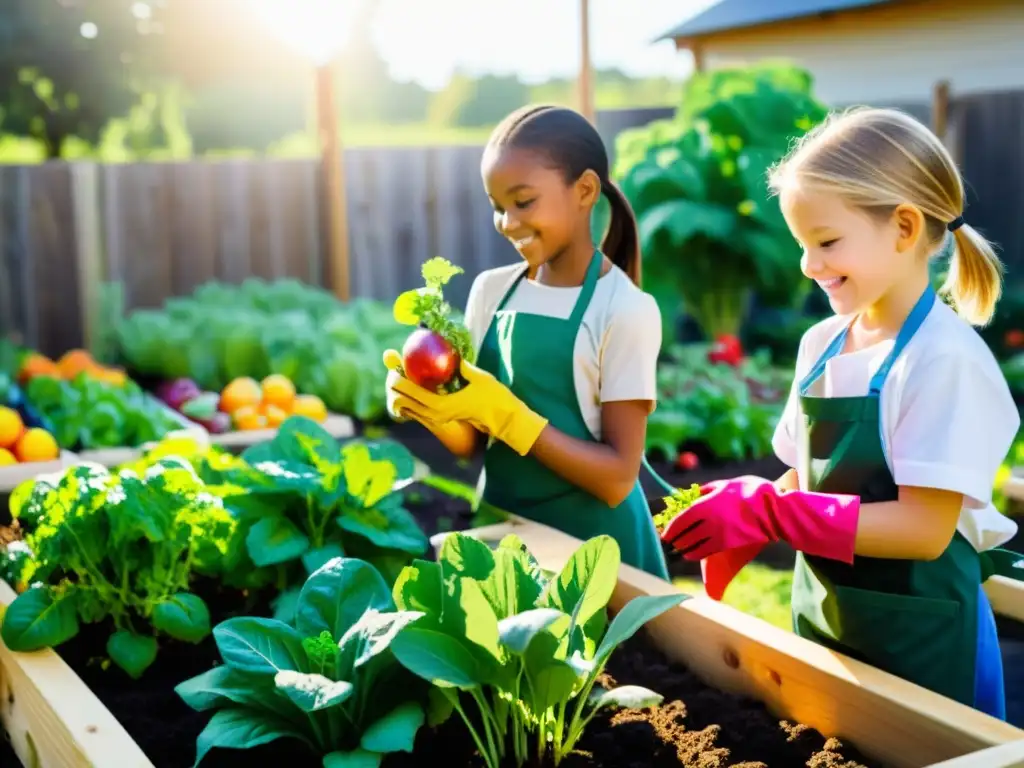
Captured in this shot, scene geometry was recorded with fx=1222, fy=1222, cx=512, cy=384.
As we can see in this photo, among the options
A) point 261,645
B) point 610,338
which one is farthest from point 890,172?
point 261,645

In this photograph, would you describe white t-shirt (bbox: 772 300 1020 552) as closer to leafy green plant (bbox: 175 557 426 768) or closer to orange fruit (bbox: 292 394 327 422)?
leafy green plant (bbox: 175 557 426 768)

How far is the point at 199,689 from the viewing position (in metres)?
1.75

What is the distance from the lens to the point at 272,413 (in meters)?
5.14

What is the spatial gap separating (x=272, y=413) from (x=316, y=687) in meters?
3.62

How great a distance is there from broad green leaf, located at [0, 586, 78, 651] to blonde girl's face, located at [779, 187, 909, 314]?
4.69 feet

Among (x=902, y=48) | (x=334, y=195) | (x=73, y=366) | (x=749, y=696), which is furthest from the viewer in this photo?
(x=902, y=48)

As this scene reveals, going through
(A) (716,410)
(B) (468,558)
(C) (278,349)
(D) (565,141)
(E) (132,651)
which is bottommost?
(A) (716,410)

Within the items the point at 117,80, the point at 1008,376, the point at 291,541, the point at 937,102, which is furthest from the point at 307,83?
the point at 291,541

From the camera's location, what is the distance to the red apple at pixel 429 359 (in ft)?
7.02

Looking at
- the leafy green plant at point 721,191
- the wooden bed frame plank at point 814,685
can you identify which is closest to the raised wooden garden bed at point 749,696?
the wooden bed frame plank at point 814,685

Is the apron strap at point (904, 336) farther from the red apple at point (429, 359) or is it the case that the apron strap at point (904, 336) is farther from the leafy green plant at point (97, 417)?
the leafy green plant at point (97, 417)

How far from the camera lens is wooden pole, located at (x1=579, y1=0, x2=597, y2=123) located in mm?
7586

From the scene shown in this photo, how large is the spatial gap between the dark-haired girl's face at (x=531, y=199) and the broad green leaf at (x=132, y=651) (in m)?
1.01

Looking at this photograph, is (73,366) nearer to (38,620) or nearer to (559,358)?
(38,620)
